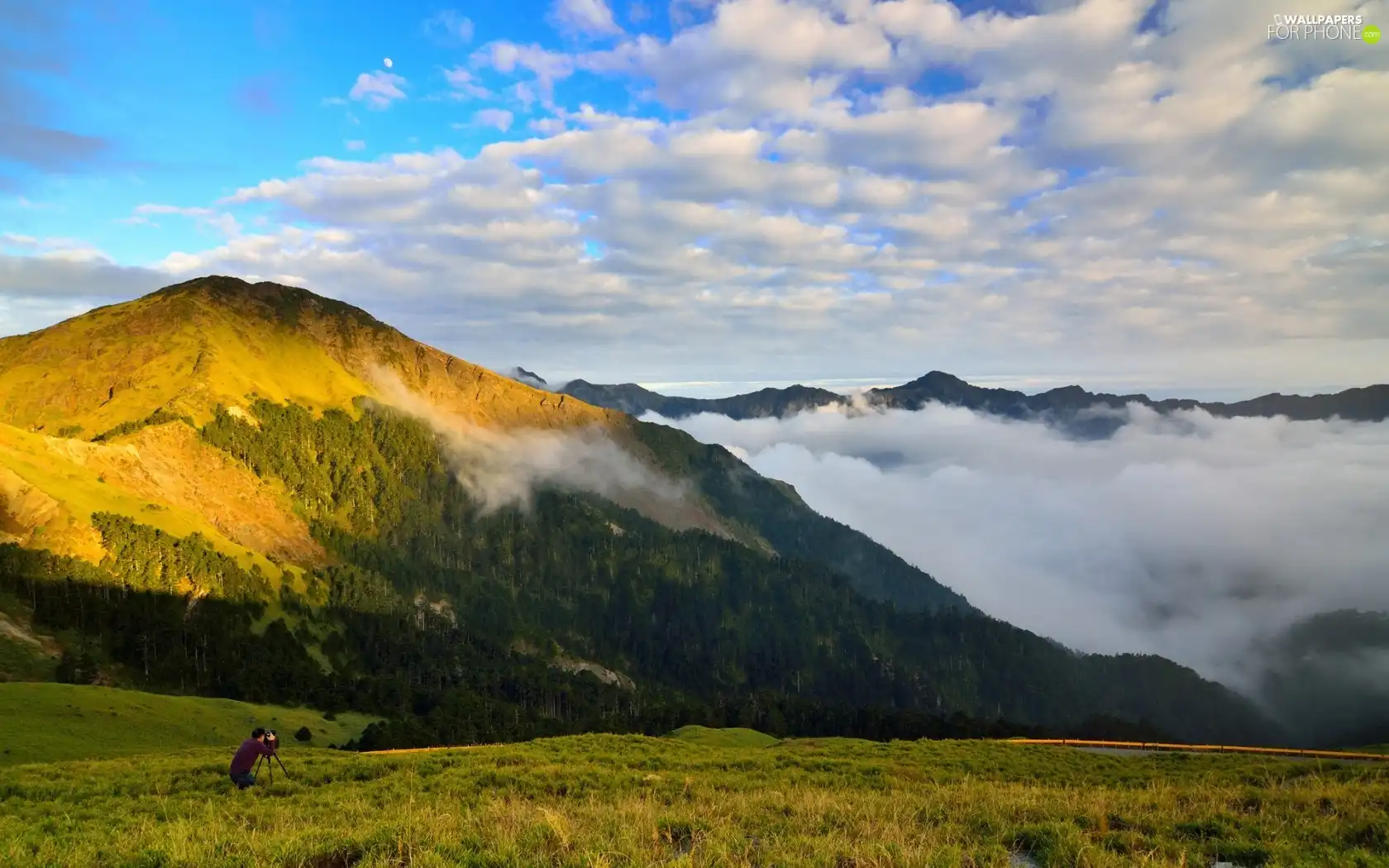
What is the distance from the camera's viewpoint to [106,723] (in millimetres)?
66750

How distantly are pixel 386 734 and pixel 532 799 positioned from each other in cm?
Result: 12240

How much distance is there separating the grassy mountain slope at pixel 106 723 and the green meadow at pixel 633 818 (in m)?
31.9

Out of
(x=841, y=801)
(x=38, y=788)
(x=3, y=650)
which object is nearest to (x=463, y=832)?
(x=841, y=801)

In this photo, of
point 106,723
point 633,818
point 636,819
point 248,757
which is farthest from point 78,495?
point 636,819

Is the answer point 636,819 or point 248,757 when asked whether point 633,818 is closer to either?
point 636,819

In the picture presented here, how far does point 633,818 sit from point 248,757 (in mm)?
15989

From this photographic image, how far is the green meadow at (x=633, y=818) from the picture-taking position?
11672 millimetres

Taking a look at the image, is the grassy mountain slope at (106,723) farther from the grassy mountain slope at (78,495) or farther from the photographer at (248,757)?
the grassy mountain slope at (78,495)

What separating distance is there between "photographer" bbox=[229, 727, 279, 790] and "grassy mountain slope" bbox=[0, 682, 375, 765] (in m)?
32.2

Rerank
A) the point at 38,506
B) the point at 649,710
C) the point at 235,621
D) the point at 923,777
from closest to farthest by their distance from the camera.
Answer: the point at 923,777 < the point at 38,506 < the point at 235,621 < the point at 649,710

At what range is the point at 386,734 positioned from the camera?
121062mm

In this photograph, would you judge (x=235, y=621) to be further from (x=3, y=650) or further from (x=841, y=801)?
(x=841, y=801)

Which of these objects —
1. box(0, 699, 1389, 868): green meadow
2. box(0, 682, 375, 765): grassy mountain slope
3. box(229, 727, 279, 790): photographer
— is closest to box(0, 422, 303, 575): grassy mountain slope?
box(0, 682, 375, 765): grassy mountain slope

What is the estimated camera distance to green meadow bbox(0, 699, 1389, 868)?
1167cm
